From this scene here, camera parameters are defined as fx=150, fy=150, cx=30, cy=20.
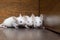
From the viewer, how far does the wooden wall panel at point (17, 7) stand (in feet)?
7.86

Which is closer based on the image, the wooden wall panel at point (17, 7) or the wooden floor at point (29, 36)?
the wooden floor at point (29, 36)

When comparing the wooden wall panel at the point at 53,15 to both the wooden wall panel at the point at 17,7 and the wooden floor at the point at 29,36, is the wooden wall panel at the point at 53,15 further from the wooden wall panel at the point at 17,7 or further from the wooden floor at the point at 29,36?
the wooden wall panel at the point at 17,7

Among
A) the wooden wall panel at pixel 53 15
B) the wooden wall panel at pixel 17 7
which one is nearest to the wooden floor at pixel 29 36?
the wooden wall panel at pixel 53 15

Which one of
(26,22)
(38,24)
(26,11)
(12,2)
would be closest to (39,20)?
(38,24)

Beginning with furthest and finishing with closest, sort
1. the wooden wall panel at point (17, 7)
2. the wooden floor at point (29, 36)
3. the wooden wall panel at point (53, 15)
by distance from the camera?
the wooden wall panel at point (17, 7)
the wooden wall panel at point (53, 15)
the wooden floor at point (29, 36)

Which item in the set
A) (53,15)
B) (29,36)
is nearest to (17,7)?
(53,15)

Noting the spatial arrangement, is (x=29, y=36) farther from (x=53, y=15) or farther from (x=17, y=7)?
(x=17, y=7)

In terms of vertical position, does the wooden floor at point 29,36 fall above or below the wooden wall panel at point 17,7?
below

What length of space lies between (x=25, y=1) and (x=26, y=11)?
6.4 inches

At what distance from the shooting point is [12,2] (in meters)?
Answer: 2.42

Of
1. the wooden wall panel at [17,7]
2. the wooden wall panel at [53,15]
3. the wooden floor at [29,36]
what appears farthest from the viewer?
the wooden wall panel at [17,7]

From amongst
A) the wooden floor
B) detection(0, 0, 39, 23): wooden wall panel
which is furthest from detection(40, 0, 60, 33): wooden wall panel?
detection(0, 0, 39, 23): wooden wall panel

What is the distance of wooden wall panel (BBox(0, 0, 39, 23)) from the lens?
240 cm

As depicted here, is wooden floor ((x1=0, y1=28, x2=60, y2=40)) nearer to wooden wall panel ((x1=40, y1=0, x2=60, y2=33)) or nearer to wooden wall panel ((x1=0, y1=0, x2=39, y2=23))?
wooden wall panel ((x1=40, y1=0, x2=60, y2=33))
